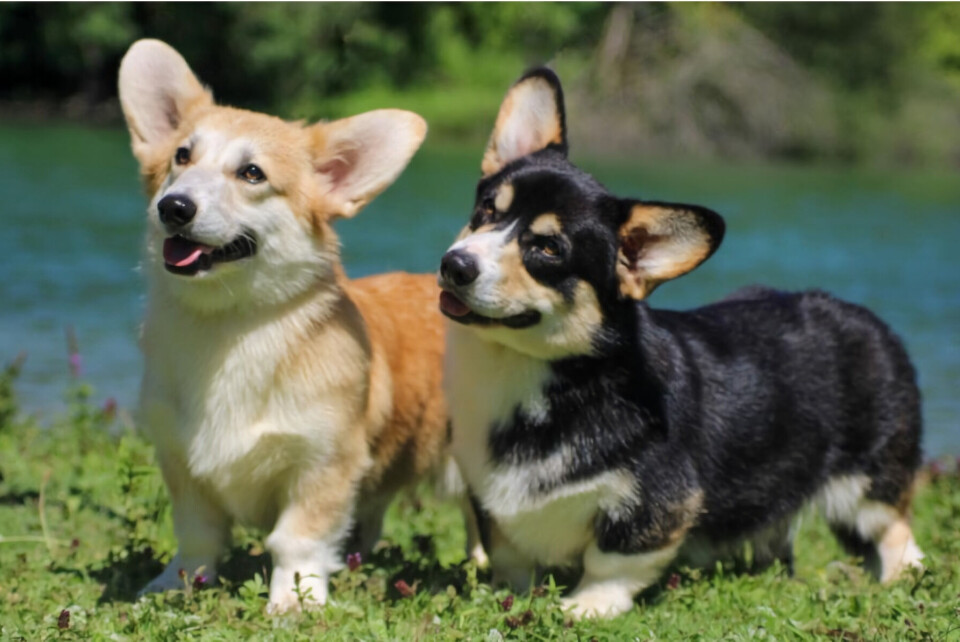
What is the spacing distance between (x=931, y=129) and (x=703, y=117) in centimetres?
1006

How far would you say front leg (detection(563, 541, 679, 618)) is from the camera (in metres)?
4.23

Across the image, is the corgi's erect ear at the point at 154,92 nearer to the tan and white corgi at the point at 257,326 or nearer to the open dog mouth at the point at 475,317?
the tan and white corgi at the point at 257,326

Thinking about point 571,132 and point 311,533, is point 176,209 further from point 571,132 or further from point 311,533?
point 571,132

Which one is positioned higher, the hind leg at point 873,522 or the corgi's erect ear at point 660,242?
the corgi's erect ear at point 660,242

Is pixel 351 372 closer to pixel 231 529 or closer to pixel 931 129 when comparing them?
pixel 231 529

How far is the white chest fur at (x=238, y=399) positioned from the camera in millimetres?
4238

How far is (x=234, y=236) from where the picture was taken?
408 cm

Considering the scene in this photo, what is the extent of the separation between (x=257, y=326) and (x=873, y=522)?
2579mm

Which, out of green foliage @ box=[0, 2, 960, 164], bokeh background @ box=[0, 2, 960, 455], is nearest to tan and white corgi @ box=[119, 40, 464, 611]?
bokeh background @ box=[0, 2, 960, 455]

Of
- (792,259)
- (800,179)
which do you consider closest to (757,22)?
(800,179)

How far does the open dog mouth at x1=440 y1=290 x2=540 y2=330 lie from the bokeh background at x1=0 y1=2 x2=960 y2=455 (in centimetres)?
206

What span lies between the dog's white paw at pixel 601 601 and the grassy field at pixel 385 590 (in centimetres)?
7

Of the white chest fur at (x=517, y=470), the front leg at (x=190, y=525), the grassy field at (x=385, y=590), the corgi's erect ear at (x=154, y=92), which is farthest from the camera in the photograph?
the corgi's erect ear at (x=154, y=92)

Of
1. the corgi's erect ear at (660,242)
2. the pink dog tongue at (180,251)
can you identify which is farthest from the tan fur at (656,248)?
the pink dog tongue at (180,251)
